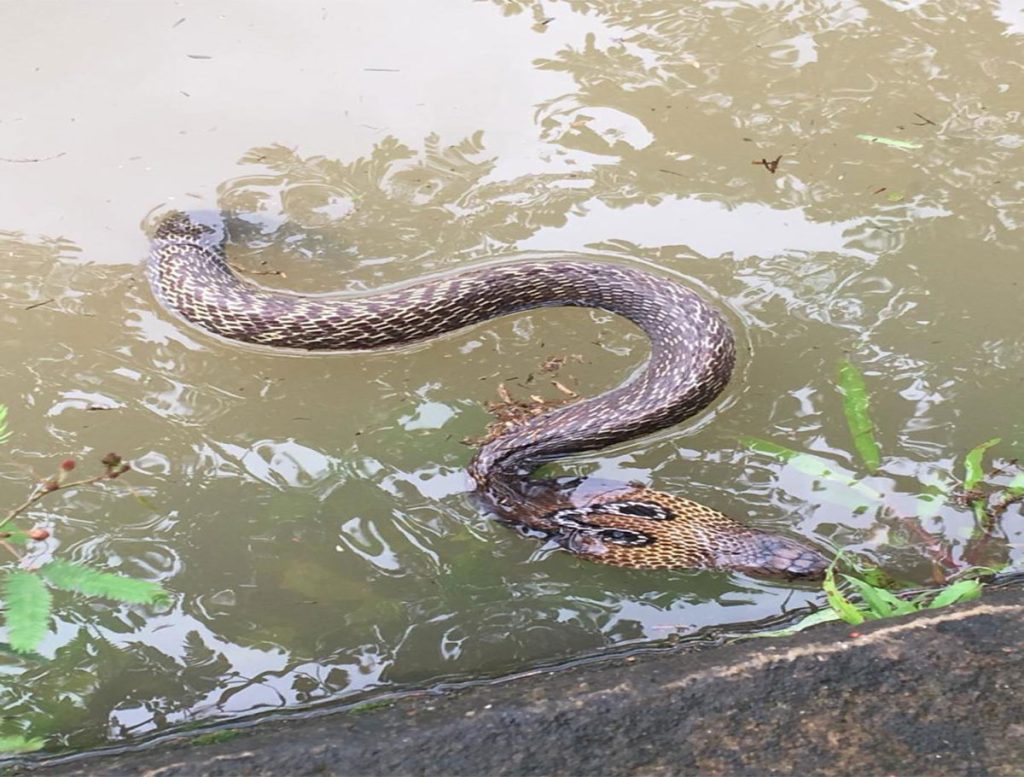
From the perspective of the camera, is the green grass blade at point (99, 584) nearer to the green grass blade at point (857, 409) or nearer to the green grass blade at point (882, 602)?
the green grass blade at point (882, 602)

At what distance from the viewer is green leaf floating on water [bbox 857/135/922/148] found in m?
7.06

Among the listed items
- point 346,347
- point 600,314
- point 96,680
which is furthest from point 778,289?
point 96,680

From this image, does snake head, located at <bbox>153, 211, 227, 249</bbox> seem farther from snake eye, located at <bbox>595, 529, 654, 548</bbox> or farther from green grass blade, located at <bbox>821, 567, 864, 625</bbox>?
green grass blade, located at <bbox>821, 567, 864, 625</bbox>

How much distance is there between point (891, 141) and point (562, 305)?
2861mm

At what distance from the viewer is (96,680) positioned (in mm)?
4469

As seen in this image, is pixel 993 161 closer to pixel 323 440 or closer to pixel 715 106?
pixel 715 106

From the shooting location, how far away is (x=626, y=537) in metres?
5.15

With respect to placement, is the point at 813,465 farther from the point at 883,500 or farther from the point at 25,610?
the point at 25,610

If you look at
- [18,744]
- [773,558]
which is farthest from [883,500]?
[18,744]

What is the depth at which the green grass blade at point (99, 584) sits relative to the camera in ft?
11.0

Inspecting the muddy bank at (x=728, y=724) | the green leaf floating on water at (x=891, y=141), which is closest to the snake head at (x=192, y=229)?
the muddy bank at (x=728, y=724)

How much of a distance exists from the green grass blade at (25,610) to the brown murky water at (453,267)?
121 centimetres

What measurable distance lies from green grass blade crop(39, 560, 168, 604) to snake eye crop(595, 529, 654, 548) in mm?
2479

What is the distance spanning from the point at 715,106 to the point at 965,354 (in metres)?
2.70
